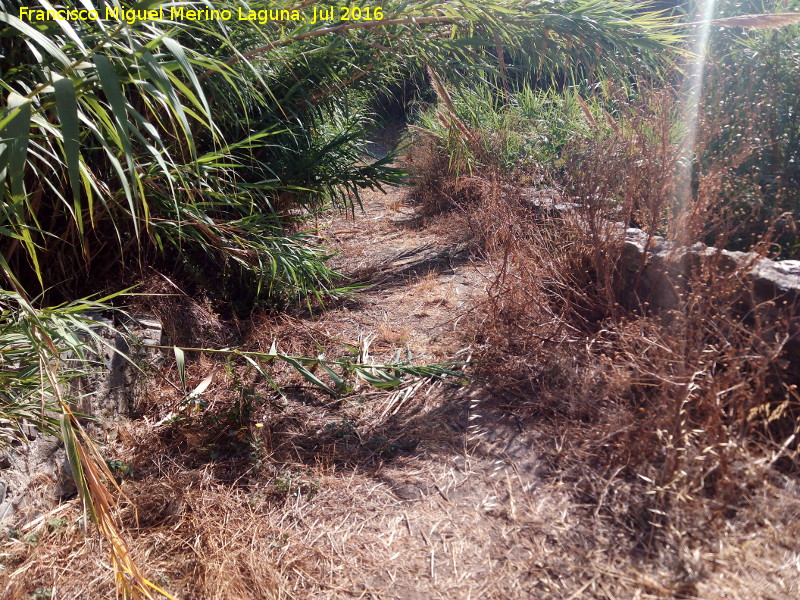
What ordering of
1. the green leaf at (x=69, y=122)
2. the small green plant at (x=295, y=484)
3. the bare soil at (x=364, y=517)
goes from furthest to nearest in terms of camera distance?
the small green plant at (x=295, y=484) < the bare soil at (x=364, y=517) < the green leaf at (x=69, y=122)

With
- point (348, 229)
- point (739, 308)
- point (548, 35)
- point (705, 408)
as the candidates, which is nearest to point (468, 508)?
point (705, 408)

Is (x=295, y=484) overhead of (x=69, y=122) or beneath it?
beneath

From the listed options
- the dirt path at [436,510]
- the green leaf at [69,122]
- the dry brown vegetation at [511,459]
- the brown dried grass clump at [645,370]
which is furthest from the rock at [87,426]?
the brown dried grass clump at [645,370]

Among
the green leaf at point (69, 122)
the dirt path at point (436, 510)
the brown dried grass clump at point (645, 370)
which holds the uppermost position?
the green leaf at point (69, 122)

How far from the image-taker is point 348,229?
6.09 m

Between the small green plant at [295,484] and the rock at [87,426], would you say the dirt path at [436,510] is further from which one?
the rock at [87,426]

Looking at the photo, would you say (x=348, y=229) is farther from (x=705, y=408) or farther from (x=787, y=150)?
(x=705, y=408)

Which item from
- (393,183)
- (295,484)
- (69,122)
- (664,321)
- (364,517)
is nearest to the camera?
(69,122)

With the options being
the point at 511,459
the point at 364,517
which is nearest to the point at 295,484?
the point at 364,517

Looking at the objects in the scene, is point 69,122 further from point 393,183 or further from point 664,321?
point 393,183

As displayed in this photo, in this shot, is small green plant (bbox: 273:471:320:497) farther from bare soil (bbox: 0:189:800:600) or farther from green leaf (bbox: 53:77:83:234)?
green leaf (bbox: 53:77:83:234)

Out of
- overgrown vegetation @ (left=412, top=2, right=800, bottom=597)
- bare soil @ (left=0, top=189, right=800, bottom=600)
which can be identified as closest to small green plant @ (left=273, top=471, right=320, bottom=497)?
bare soil @ (left=0, top=189, right=800, bottom=600)

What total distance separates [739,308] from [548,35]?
4.79ft

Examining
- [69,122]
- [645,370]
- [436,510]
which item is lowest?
[436,510]
